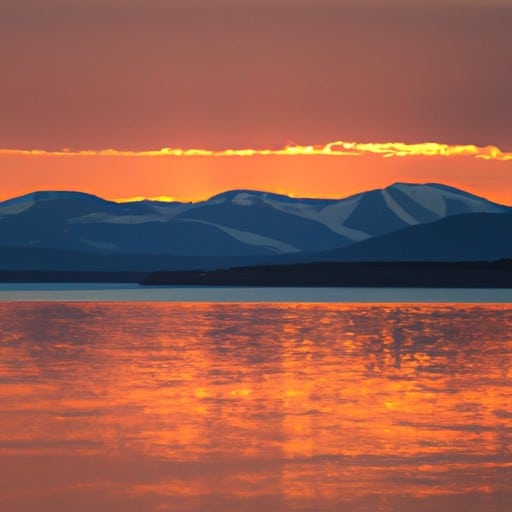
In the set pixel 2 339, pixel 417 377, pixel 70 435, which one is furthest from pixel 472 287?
pixel 70 435

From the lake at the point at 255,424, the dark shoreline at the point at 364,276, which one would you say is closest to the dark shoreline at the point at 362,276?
the dark shoreline at the point at 364,276

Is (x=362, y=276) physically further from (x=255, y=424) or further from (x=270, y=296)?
(x=255, y=424)

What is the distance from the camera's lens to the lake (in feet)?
56.0

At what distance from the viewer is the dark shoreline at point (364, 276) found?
519 ft

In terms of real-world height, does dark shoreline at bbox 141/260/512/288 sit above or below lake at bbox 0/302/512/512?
above

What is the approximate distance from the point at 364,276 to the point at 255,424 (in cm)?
15017

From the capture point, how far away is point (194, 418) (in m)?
23.3

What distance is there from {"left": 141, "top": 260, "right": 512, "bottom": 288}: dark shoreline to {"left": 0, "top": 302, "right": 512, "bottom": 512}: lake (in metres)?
117

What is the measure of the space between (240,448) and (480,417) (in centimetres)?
509

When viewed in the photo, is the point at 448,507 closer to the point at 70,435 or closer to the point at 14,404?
the point at 70,435

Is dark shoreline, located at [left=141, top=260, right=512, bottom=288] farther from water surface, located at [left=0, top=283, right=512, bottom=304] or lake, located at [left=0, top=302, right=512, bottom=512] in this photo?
lake, located at [left=0, top=302, right=512, bottom=512]

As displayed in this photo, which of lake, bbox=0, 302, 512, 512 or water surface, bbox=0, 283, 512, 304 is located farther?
water surface, bbox=0, 283, 512, 304

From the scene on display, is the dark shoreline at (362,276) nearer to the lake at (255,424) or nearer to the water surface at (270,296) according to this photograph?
the water surface at (270,296)

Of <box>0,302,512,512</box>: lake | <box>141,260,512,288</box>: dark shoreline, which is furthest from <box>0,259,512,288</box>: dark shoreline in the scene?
<box>0,302,512,512</box>: lake
